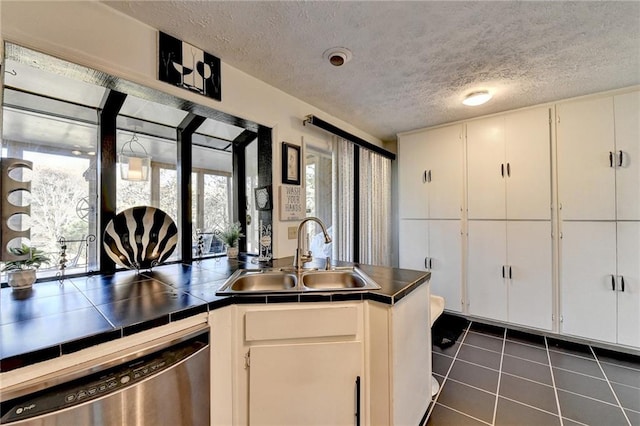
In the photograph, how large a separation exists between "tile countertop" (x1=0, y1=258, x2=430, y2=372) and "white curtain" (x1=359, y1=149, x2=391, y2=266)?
4.41 ft

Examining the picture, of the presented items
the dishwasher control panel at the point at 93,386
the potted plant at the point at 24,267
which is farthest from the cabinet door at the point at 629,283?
the potted plant at the point at 24,267

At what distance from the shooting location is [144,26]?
1.39 metres

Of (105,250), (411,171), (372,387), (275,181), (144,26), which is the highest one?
(144,26)

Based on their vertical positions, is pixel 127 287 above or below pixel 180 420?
above

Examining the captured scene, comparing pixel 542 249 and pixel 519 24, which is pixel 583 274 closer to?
pixel 542 249

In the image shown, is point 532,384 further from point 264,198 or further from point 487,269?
point 264,198

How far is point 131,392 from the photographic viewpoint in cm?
83

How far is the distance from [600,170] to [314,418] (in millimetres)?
2979

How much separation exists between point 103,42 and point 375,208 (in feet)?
8.95

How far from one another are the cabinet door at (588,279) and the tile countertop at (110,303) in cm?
182

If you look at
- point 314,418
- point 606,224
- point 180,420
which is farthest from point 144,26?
point 606,224

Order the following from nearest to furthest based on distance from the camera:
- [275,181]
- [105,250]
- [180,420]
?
1. [180,420]
2. [105,250]
3. [275,181]

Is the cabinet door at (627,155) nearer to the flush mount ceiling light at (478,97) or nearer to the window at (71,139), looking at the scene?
the flush mount ceiling light at (478,97)

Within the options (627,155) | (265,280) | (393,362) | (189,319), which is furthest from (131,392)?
(627,155)
